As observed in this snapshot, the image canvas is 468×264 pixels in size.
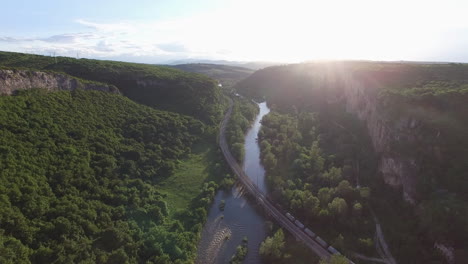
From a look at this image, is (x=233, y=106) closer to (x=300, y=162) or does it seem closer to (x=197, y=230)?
(x=300, y=162)

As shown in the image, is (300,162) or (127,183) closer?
(127,183)

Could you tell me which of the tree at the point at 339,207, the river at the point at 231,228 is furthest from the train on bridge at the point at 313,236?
the tree at the point at 339,207

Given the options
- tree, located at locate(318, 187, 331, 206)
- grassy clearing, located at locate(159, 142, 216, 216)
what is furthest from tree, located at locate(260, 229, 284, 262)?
grassy clearing, located at locate(159, 142, 216, 216)

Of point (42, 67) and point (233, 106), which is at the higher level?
point (42, 67)

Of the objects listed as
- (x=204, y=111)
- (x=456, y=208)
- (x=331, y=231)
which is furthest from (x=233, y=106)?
(x=456, y=208)

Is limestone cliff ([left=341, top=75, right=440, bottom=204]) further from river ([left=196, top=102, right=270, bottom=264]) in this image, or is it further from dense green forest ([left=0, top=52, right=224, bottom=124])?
dense green forest ([left=0, top=52, right=224, bottom=124])

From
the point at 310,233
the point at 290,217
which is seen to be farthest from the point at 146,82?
the point at 310,233

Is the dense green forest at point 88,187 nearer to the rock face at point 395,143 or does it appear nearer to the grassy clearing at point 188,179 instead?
the grassy clearing at point 188,179
